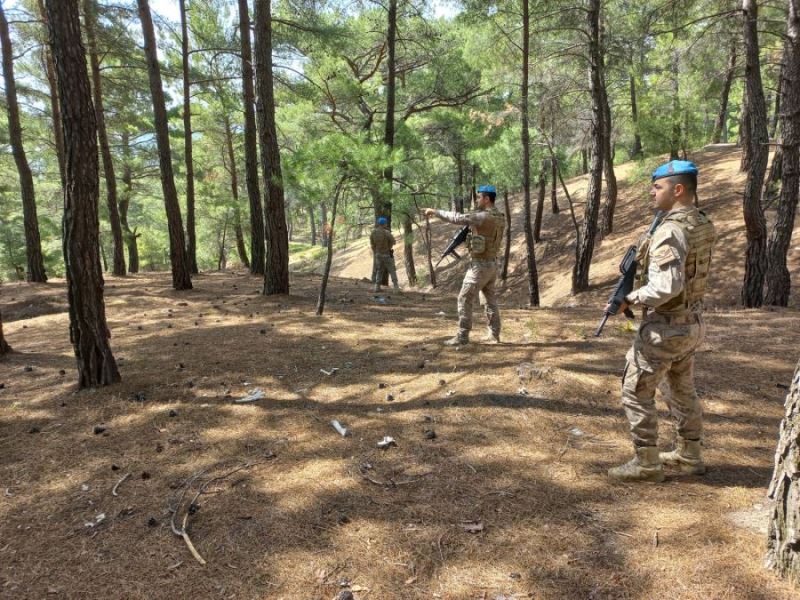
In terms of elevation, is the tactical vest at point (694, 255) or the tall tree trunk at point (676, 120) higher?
the tall tree trunk at point (676, 120)

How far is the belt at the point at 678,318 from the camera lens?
3.06 meters

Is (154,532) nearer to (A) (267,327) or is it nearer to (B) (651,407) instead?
(B) (651,407)

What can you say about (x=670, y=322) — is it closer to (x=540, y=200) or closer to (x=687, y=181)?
(x=687, y=181)

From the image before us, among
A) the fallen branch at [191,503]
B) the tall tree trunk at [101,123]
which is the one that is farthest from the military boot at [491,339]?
the tall tree trunk at [101,123]

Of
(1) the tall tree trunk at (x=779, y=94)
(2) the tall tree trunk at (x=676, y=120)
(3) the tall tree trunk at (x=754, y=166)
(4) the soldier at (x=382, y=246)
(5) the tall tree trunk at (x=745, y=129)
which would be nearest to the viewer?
(3) the tall tree trunk at (x=754, y=166)

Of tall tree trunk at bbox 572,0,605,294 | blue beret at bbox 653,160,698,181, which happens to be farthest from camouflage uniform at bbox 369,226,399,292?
blue beret at bbox 653,160,698,181

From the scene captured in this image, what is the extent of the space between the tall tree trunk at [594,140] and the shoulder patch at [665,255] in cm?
1028

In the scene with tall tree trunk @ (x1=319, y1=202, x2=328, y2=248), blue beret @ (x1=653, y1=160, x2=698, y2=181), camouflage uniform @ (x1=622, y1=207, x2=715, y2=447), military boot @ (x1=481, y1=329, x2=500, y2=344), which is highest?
tall tree trunk @ (x1=319, y1=202, x2=328, y2=248)

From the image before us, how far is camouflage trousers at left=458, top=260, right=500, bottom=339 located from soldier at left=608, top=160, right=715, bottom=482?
287 cm

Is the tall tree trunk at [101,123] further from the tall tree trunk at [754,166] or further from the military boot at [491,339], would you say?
the tall tree trunk at [754,166]

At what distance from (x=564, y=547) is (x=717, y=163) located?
82.7 ft

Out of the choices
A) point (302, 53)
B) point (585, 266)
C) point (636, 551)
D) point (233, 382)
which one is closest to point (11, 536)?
point (233, 382)

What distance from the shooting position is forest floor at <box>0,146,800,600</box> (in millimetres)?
2473

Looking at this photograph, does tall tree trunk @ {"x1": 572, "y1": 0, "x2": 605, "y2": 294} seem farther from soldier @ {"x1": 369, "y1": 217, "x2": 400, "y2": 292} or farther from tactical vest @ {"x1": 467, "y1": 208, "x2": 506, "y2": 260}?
tactical vest @ {"x1": 467, "y1": 208, "x2": 506, "y2": 260}
